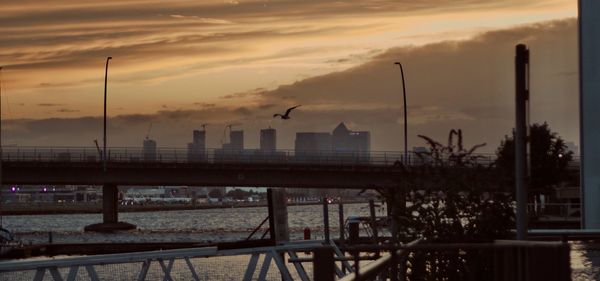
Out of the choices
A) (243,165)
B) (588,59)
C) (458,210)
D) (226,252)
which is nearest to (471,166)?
(458,210)

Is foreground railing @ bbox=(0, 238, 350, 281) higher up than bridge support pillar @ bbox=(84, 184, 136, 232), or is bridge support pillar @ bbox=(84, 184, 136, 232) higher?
foreground railing @ bbox=(0, 238, 350, 281)

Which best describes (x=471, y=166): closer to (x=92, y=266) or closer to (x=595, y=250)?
(x=92, y=266)

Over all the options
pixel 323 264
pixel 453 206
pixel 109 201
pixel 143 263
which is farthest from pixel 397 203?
pixel 109 201

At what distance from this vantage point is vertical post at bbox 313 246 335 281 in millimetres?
9656

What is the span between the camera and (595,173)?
Result: 5566 centimetres

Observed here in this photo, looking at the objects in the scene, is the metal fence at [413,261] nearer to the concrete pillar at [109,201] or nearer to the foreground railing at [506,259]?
the foreground railing at [506,259]

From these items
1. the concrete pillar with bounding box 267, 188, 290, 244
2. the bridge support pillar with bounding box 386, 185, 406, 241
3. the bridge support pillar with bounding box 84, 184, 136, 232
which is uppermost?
the bridge support pillar with bounding box 386, 185, 406, 241

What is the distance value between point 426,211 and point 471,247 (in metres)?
7.21

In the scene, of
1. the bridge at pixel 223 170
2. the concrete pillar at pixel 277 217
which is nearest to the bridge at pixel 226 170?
the bridge at pixel 223 170

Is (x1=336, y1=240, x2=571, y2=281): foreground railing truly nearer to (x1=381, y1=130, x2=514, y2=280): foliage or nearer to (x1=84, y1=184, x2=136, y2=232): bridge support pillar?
(x1=381, y1=130, x2=514, y2=280): foliage

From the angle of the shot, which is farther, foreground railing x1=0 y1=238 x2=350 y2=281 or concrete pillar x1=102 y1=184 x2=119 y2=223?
concrete pillar x1=102 y1=184 x2=119 y2=223

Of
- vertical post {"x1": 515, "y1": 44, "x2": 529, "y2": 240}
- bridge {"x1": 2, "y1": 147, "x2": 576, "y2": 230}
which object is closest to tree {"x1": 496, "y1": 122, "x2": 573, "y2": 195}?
bridge {"x1": 2, "y1": 147, "x2": 576, "y2": 230}

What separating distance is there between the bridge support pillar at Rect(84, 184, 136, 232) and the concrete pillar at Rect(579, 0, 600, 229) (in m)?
63.4

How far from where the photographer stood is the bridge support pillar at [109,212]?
114 m
